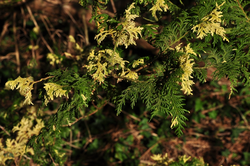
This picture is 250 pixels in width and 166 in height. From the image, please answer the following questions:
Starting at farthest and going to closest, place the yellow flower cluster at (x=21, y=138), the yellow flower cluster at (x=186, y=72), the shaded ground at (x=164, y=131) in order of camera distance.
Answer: the shaded ground at (x=164, y=131) → the yellow flower cluster at (x=21, y=138) → the yellow flower cluster at (x=186, y=72)

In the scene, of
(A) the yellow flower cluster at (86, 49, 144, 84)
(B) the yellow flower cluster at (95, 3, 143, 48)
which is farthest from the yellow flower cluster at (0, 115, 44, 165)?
(B) the yellow flower cluster at (95, 3, 143, 48)

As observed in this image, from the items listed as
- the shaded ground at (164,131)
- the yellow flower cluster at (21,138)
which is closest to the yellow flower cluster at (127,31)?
the yellow flower cluster at (21,138)

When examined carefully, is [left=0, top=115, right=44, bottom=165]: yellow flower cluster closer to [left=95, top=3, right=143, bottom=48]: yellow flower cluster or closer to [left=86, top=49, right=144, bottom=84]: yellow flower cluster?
[left=86, top=49, right=144, bottom=84]: yellow flower cluster

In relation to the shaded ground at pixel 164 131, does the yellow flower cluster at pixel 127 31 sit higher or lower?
higher

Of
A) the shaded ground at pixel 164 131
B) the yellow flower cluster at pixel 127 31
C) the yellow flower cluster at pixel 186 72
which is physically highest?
the yellow flower cluster at pixel 127 31

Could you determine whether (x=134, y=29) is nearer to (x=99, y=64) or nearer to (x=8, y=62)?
(x=99, y=64)

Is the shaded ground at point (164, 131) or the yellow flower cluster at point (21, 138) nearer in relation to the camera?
the yellow flower cluster at point (21, 138)

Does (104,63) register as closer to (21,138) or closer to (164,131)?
(21,138)

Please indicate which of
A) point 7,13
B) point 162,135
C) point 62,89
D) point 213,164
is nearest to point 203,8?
point 62,89

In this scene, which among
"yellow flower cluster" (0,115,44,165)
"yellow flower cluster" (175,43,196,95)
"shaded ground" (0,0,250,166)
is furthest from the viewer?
"shaded ground" (0,0,250,166)

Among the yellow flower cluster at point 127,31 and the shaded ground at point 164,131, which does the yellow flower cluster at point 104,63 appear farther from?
the shaded ground at point 164,131

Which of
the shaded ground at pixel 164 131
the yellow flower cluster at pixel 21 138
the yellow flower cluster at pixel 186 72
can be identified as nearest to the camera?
the yellow flower cluster at pixel 186 72
